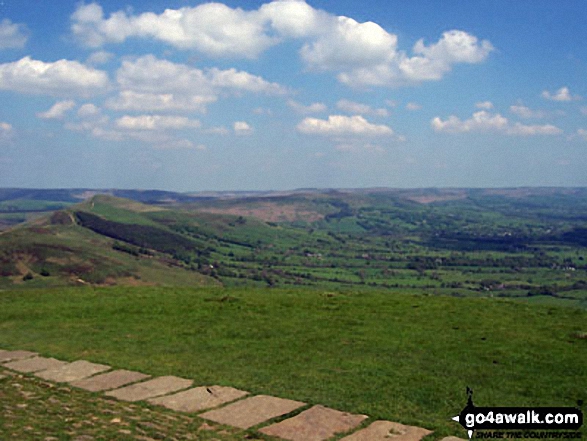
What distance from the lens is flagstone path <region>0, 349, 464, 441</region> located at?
11.9m

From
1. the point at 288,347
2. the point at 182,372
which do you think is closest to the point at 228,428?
the point at 182,372

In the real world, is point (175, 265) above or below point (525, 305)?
below

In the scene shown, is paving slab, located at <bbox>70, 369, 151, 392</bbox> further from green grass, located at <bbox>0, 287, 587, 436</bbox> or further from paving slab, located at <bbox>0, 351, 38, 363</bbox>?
paving slab, located at <bbox>0, 351, 38, 363</bbox>

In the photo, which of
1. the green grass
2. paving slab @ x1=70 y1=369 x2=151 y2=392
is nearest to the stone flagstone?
paving slab @ x1=70 y1=369 x2=151 y2=392

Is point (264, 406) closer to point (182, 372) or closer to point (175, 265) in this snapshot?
point (182, 372)

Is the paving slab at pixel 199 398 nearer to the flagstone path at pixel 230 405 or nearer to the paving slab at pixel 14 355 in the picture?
the flagstone path at pixel 230 405

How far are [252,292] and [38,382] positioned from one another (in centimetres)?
1949

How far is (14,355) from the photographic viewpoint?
61.8 feet

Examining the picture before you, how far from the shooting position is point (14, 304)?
96.4 feet

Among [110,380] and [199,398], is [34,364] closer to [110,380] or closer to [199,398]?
[110,380]

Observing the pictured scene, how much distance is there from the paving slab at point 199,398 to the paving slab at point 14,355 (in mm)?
7389

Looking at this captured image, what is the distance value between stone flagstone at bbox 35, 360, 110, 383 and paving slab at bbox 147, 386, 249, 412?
142 inches

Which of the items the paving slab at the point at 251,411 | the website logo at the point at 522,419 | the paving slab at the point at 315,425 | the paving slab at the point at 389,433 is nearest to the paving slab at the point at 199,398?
the paving slab at the point at 251,411

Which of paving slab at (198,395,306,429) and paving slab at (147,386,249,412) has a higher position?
paving slab at (198,395,306,429)
